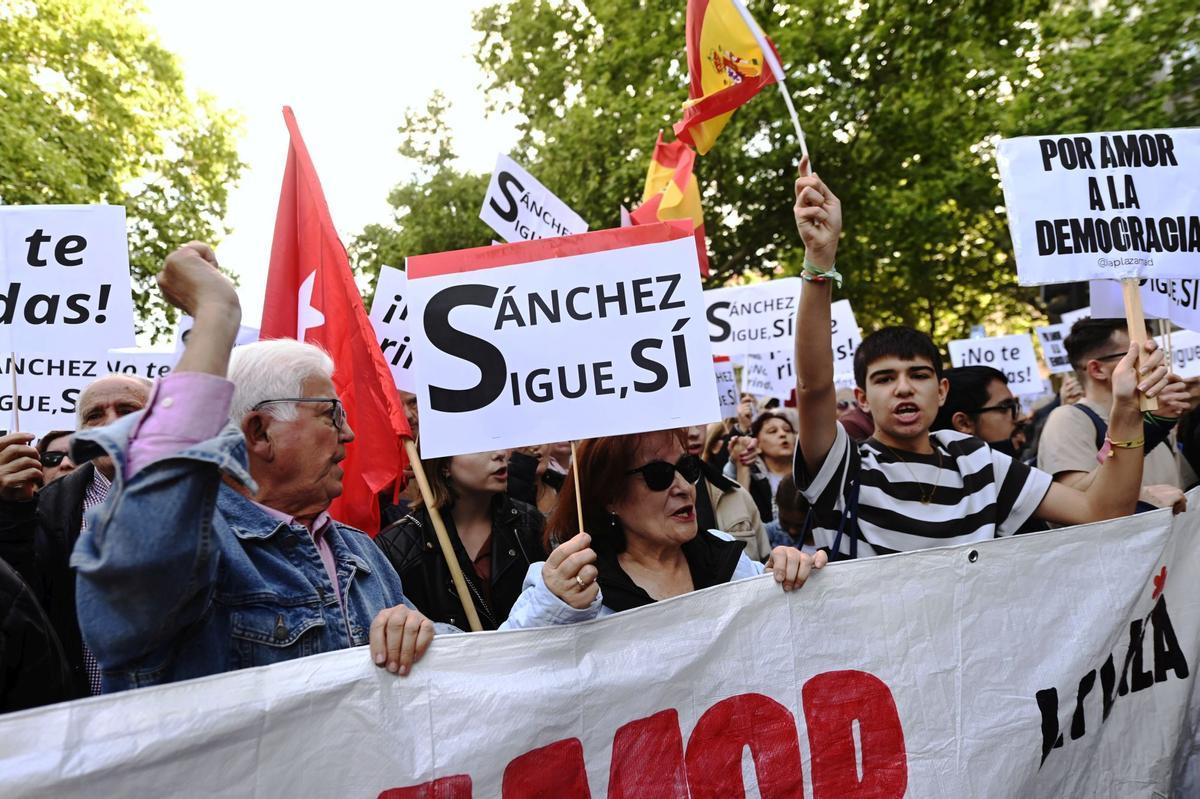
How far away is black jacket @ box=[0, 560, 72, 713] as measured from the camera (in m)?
2.15

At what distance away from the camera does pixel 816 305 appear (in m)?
3.14

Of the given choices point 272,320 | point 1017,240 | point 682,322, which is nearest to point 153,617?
point 682,322

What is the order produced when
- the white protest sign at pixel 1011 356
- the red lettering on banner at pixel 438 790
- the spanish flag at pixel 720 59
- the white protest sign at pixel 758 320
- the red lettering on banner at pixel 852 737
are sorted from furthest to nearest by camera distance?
the white protest sign at pixel 1011 356
the white protest sign at pixel 758 320
the spanish flag at pixel 720 59
the red lettering on banner at pixel 852 737
the red lettering on banner at pixel 438 790

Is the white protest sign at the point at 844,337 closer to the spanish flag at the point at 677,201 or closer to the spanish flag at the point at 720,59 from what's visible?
the spanish flag at the point at 677,201

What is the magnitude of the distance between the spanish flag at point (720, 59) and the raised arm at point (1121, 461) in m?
1.73

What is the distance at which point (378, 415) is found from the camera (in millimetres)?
3842

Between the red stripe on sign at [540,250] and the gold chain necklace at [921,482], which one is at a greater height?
the red stripe on sign at [540,250]

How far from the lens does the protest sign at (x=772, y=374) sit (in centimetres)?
945

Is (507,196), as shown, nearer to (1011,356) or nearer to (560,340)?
(560,340)

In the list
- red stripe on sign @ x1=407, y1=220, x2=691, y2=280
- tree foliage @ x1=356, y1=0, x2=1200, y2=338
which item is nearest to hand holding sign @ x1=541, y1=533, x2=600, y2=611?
red stripe on sign @ x1=407, y1=220, x2=691, y2=280

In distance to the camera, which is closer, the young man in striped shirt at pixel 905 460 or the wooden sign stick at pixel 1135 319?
the young man in striped shirt at pixel 905 460

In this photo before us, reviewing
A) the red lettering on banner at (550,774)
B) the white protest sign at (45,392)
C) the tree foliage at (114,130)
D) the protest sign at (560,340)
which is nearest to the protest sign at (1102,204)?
the protest sign at (560,340)

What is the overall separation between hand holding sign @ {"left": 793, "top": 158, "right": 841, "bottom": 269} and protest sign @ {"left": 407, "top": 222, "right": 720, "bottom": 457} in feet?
1.34

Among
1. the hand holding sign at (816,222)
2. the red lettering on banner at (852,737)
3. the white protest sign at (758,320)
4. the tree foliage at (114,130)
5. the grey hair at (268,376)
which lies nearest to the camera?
the grey hair at (268,376)
